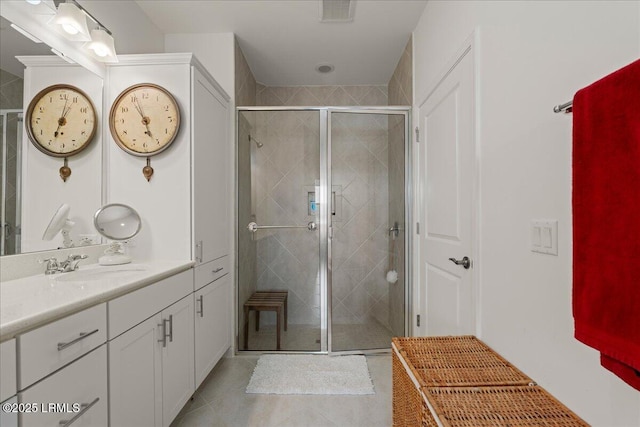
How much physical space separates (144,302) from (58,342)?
0.43m

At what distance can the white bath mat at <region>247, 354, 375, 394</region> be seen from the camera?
2.08m

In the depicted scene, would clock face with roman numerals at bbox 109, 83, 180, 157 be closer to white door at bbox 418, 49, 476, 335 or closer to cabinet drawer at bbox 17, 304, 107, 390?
cabinet drawer at bbox 17, 304, 107, 390

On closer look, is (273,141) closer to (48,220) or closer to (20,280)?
(48,220)

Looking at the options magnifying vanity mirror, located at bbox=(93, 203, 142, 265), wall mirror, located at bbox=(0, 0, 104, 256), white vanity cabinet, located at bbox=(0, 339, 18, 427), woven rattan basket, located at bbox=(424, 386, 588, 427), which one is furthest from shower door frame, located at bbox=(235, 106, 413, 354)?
white vanity cabinet, located at bbox=(0, 339, 18, 427)

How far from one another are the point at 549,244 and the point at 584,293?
30 cm

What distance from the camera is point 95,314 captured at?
3.53 ft

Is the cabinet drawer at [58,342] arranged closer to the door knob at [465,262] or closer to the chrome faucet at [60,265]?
the chrome faucet at [60,265]

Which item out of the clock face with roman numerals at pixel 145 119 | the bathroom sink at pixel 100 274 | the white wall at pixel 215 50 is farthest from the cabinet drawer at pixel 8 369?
the white wall at pixel 215 50

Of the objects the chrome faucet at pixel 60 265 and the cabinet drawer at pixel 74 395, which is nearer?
the cabinet drawer at pixel 74 395

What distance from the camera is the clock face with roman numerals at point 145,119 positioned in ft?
6.21

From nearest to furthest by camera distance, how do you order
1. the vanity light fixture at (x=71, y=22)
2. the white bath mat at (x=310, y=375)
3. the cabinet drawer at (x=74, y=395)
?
the cabinet drawer at (x=74, y=395), the vanity light fixture at (x=71, y=22), the white bath mat at (x=310, y=375)

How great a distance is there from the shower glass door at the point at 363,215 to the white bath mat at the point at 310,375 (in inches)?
8.7

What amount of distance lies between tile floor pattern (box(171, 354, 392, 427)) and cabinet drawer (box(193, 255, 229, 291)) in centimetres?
71

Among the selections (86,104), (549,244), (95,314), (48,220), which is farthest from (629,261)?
(86,104)
